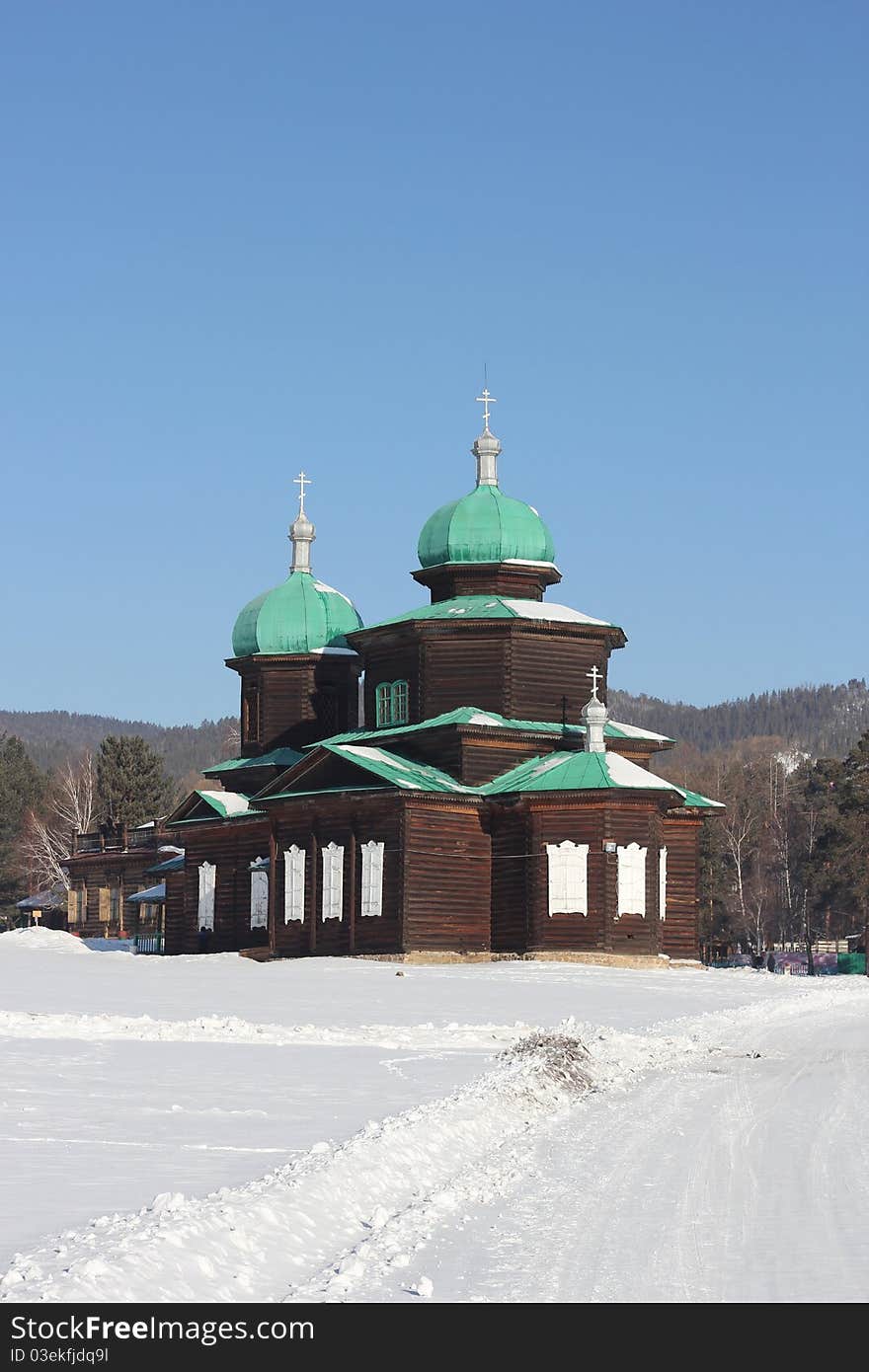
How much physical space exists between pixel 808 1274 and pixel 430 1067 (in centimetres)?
1112

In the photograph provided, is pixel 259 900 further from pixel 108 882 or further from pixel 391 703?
pixel 108 882

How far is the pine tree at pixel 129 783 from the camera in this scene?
85.1m

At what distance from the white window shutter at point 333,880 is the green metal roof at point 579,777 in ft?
12.5

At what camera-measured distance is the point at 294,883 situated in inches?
1852

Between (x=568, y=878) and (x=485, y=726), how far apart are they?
4.47 m

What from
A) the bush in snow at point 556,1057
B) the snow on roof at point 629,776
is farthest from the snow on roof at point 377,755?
the bush in snow at point 556,1057

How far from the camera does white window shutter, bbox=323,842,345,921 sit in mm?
45438

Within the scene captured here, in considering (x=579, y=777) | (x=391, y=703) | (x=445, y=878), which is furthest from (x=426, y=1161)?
(x=391, y=703)

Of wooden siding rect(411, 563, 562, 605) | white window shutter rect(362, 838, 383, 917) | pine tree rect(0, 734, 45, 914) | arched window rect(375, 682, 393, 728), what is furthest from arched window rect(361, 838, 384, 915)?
pine tree rect(0, 734, 45, 914)

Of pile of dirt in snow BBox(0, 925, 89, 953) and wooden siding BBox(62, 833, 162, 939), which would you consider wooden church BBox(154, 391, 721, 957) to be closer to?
pile of dirt in snow BBox(0, 925, 89, 953)

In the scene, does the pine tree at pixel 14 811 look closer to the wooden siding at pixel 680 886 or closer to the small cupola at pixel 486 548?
the small cupola at pixel 486 548

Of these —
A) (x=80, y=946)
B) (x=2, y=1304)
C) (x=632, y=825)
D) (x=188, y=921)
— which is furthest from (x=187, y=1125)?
(x=80, y=946)
